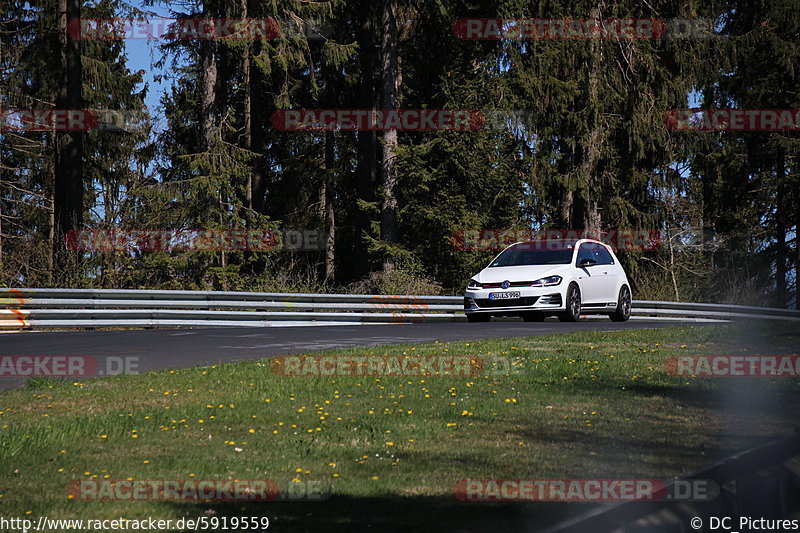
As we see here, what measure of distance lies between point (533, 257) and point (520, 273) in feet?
3.70

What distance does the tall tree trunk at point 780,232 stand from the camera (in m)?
41.1

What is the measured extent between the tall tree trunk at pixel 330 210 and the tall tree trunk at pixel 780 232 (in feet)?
62.6

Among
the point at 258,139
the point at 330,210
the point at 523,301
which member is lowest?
the point at 523,301

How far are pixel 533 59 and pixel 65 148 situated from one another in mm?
15990

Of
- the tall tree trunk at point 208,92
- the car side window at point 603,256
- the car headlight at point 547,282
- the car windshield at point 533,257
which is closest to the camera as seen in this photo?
the car headlight at point 547,282

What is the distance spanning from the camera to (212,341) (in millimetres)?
15625

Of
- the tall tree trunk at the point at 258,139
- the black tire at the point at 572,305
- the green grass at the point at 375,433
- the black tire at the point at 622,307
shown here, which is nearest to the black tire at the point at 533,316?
the black tire at the point at 572,305

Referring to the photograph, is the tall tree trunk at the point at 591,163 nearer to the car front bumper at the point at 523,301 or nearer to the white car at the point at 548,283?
the white car at the point at 548,283

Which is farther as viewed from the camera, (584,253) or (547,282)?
(584,253)

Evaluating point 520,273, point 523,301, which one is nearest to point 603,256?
point 520,273

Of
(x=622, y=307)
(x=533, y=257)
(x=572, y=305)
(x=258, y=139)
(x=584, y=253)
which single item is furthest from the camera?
(x=258, y=139)

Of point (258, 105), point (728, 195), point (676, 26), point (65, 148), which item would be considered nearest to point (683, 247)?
point (728, 195)

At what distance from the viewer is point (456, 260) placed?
1208 inches

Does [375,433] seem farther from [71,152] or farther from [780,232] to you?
[780,232]
